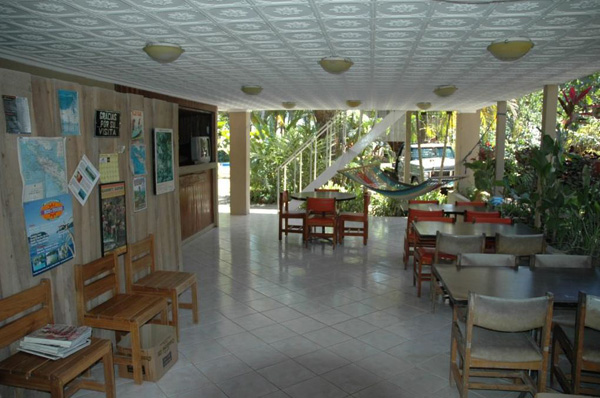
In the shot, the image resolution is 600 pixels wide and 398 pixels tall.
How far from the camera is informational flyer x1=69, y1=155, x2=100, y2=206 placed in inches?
128

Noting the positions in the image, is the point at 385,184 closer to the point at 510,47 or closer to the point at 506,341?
the point at 510,47

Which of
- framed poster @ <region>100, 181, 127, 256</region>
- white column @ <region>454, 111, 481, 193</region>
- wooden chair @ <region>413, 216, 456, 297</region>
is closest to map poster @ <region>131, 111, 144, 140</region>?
framed poster @ <region>100, 181, 127, 256</region>

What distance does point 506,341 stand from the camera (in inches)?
112

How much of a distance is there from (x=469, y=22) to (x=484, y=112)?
11.5 m

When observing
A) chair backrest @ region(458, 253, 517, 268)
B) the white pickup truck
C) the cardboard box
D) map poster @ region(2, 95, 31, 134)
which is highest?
map poster @ region(2, 95, 31, 134)

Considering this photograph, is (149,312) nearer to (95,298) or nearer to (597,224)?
(95,298)

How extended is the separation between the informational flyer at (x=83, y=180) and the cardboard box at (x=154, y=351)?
Result: 1155 mm

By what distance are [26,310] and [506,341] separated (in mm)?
2966

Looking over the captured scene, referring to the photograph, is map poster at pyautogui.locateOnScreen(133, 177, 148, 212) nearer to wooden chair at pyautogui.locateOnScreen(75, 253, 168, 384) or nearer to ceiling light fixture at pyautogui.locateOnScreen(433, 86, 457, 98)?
wooden chair at pyautogui.locateOnScreen(75, 253, 168, 384)

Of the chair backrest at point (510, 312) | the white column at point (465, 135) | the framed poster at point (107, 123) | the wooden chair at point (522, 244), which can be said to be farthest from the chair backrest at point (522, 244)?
the white column at point (465, 135)

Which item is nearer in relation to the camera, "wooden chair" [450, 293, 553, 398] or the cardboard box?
"wooden chair" [450, 293, 553, 398]

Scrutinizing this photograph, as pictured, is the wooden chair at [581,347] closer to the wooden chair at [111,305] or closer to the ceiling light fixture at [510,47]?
the ceiling light fixture at [510,47]

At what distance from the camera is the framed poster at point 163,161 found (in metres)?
4.41

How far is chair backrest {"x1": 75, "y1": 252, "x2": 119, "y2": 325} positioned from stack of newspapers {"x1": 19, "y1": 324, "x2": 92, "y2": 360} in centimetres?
42
